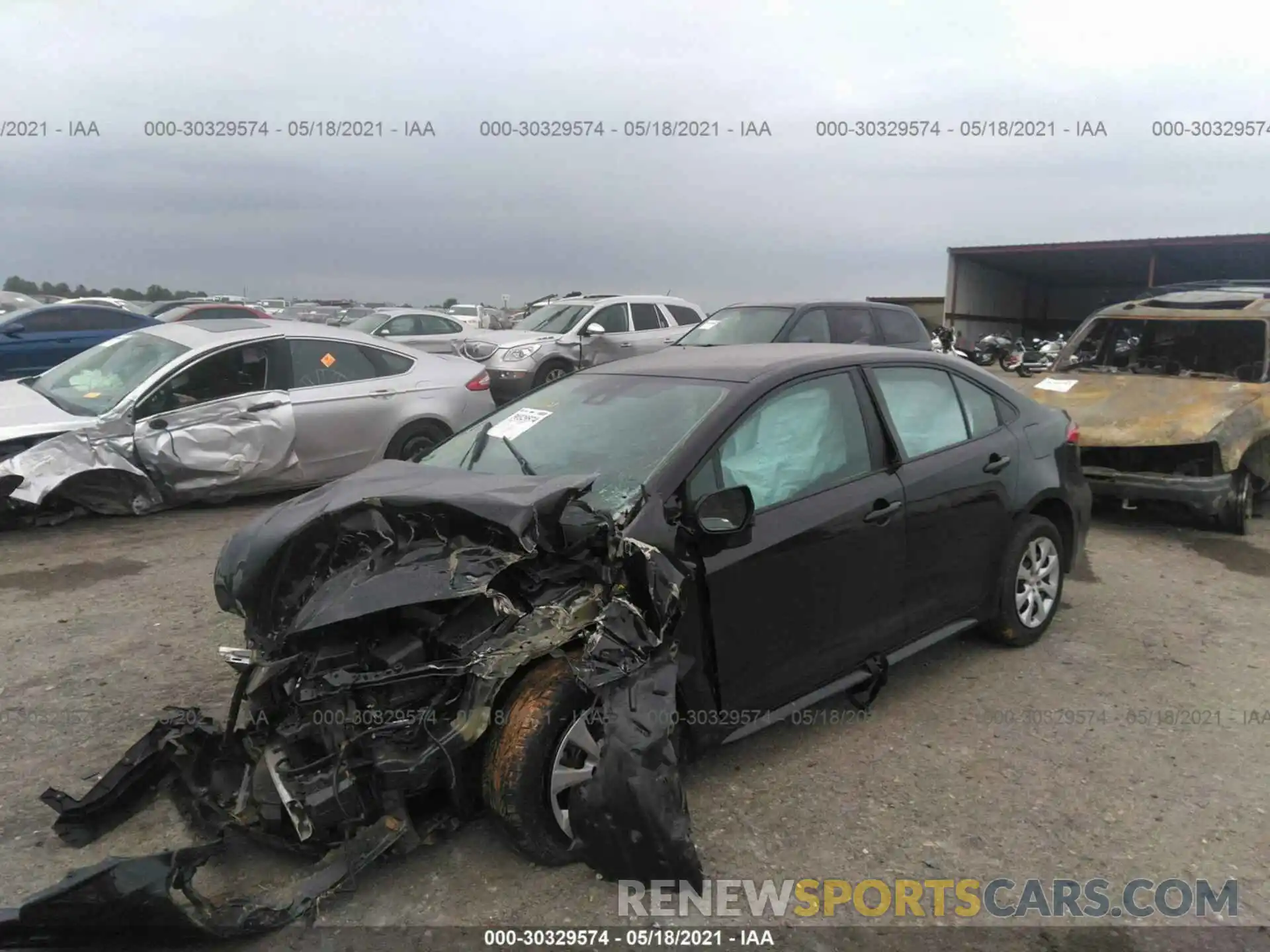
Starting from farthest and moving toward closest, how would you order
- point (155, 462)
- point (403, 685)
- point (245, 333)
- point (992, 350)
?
point (992, 350)
point (245, 333)
point (155, 462)
point (403, 685)

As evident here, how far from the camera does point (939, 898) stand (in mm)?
2789

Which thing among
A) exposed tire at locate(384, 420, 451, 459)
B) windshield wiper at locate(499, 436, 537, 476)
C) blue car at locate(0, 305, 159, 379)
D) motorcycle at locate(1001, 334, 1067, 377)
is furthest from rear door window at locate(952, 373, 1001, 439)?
motorcycle at locate(1001, 334, 1067, 377)

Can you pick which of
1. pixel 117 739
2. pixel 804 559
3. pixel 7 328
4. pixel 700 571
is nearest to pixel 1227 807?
pixel 804 559

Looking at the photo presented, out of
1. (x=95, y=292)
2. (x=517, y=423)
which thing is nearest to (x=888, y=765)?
(x=517, y=423)

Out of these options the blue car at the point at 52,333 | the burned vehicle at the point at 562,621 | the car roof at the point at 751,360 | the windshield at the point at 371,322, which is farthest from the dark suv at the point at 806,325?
the windshield at the point at 371,322

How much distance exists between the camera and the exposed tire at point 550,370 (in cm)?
1297

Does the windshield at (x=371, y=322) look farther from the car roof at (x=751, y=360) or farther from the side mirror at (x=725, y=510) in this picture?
the side mirror at (x=725, y=510)

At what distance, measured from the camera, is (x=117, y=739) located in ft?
11.8

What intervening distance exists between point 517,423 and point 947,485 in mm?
1938

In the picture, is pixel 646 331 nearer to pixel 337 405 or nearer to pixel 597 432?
pixel 337 405

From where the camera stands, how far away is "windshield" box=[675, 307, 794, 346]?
31.1 ft

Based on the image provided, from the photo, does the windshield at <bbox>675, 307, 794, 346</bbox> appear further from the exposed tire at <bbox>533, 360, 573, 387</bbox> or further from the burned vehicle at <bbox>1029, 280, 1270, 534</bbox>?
the exposed tire at <bbox>533, 360, 573, 387</bbox>

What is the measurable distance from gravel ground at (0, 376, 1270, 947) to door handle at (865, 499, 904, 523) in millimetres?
899

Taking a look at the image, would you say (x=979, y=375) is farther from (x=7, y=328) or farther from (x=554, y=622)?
(x=7, y=328)
